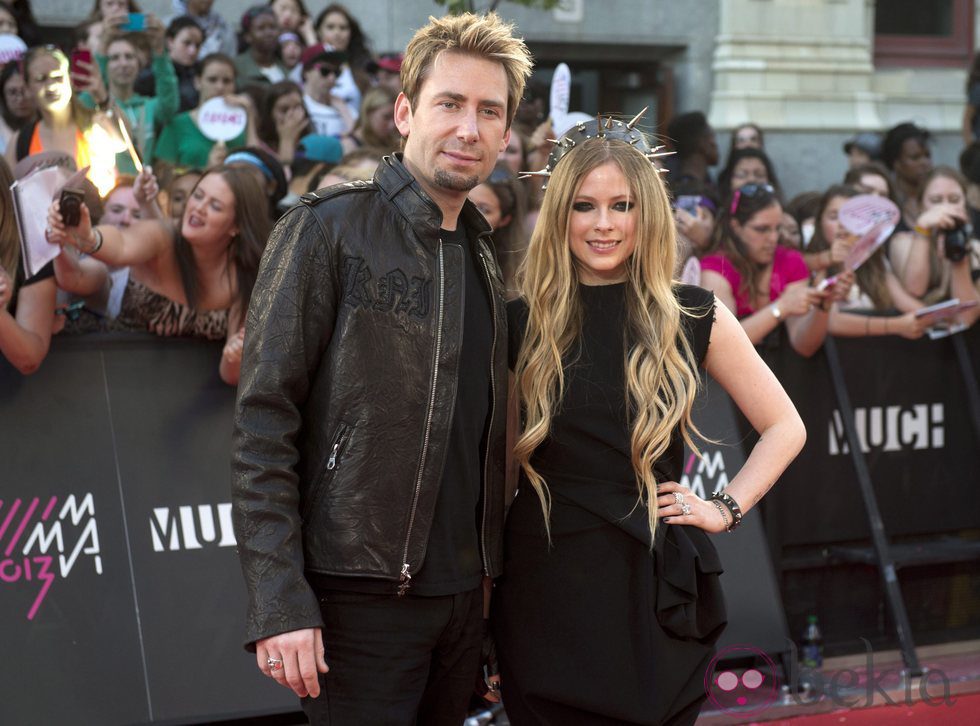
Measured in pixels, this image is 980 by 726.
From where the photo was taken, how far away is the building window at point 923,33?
12844 millimetres

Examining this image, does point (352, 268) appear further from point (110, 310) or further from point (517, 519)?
point (110, 310)

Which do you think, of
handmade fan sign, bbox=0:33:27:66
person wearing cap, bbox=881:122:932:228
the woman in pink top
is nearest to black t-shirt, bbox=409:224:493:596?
the woman in pink top

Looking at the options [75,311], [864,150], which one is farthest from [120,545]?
A: [864,150]

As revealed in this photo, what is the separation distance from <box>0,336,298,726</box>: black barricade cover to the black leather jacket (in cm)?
179

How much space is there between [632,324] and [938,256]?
3683 mm

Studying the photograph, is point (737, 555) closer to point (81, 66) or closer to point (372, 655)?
point (372, 655)

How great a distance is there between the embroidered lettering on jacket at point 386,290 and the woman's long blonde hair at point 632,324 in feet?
1.35

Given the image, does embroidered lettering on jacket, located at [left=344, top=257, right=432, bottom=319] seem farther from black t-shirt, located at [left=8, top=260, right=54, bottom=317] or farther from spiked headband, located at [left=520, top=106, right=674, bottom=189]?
black t-shirt, located at [left=8, top=260, right=54, bottom=317]

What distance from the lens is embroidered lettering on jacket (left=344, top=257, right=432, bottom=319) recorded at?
8.25ft

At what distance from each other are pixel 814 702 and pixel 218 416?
8.24 feet

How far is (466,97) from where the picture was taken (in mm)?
2598

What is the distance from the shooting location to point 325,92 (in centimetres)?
769

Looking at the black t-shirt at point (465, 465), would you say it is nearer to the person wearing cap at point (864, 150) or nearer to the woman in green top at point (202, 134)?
the woman in green top at point (202, 134)

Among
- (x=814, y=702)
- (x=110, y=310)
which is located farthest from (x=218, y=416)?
(x=814, y=702)
